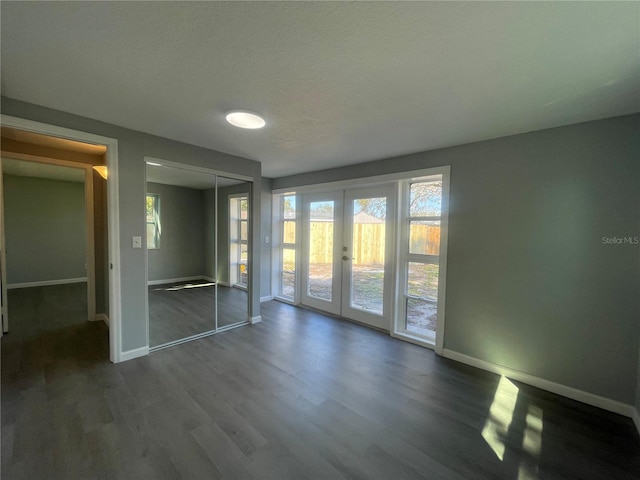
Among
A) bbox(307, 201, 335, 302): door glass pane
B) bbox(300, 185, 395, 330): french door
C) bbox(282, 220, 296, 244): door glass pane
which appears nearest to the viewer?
bbox(300, 185, 395, 330): french door

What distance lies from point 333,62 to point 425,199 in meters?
2.33

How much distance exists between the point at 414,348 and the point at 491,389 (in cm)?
94

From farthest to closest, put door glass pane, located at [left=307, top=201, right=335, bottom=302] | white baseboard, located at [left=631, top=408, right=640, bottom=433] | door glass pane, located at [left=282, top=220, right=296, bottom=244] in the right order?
1. door glass pane, located at [left=282, top=220, right=296, bottom=244]
2. door glass pane, located at [left=307, top=201, right=335, bottom=302]
3. white baseboard, located at [left=631, top=408, right=640, bottom=433]

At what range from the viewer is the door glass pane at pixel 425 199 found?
329cm

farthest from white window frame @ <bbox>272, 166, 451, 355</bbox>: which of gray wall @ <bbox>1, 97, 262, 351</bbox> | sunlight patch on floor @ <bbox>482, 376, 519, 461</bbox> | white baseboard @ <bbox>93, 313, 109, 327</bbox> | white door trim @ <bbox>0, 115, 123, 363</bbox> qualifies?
white baseboard @ <bbox>93, 313, 109, 327</bbox>

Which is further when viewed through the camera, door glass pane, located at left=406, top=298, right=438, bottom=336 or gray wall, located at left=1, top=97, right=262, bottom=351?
door glass pane, located at left=406, top=298, right=438, bottom=336

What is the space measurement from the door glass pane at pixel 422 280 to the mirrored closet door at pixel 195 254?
2.37m

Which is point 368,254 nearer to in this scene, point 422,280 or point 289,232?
point 422,280

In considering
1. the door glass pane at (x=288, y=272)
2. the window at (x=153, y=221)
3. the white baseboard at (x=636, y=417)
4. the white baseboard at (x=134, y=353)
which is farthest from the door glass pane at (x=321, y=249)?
the white baseboard at (x=636, y=417)

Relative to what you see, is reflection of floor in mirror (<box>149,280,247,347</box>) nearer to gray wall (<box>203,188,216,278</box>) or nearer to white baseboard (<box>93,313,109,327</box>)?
gray wall (<box>203,188,216,278</box>)

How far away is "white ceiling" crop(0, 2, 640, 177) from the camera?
1218mm

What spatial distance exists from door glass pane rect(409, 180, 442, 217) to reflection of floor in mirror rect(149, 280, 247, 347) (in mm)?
2775

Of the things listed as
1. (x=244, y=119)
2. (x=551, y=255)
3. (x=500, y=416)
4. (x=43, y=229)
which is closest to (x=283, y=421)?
(x=500, y=416)

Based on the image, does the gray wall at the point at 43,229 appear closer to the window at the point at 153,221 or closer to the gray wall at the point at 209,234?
the window at the point at 153,221
